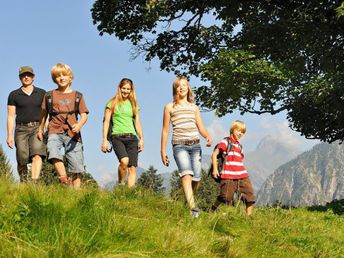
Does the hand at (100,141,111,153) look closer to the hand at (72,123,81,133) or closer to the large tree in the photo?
the hand at (72,123,81,133)

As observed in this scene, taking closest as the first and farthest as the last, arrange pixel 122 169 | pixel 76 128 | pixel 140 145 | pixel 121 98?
pixel 76 128 → pixel 122 169 → pixel 121 98 → pixel 140 145

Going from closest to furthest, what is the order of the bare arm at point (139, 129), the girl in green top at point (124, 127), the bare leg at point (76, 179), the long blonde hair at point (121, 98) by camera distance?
the bare leg at point (76, 179) → the girl in green top at point (124, 127) → the long blonde hair at point (121, 98) → the bare arm at point (139, 129)

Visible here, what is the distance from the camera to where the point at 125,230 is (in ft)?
15.3

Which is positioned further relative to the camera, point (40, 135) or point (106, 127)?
point (106, 127)

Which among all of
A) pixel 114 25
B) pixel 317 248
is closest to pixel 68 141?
pixel 317 248

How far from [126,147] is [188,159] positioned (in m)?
1.43

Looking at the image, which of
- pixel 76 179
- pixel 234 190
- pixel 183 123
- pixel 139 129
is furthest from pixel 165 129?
pixel 234 190

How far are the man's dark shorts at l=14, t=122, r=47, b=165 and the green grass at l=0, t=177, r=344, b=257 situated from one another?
2.35 m

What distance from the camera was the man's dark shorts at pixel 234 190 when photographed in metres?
9.70

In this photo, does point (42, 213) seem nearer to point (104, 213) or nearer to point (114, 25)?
point (104, 213)

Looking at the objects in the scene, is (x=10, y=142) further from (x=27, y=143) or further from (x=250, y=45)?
(x=250, y=45)

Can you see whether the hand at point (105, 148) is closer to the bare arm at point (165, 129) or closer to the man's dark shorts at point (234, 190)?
the bare arm at point (165, 129)

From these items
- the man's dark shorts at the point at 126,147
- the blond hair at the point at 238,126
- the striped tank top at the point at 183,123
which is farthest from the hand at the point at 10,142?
the blond hair at the point at 238,126

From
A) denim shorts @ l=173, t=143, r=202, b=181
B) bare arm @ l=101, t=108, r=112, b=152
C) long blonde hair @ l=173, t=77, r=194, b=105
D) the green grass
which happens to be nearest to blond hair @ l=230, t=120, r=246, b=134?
long blonde hair @ l=173, t=77, r=194, b=105
